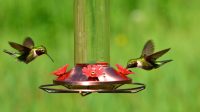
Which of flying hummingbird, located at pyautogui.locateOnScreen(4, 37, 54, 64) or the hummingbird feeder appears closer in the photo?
the hummingbird feeder

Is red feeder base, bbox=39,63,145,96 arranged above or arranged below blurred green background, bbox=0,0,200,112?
below

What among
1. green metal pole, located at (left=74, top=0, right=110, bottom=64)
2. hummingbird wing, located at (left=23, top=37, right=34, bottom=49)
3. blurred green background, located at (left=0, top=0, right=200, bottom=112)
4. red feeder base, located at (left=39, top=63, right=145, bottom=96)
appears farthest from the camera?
blurred green background, located at (left=0, top=0, right=200, bottom=112)

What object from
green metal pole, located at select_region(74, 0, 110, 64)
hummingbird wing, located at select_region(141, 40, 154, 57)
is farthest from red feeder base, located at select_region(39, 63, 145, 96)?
hummingbird wing, located at select_region(141, 40, 154, 57)

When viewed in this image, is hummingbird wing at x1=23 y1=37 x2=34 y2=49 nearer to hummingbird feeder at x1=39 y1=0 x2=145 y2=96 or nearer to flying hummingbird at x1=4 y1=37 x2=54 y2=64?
flying hummingbird at x1=4 y1=37 x2=54 y2=64

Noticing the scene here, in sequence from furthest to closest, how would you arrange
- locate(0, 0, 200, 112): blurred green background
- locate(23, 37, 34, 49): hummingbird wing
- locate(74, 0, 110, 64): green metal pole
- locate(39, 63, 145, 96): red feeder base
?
locate(0, 0, 200, 112): blurred green background
locate(23, 37, 34, 49): hummingbird wing
locate(74, 0, 110, 64): green metal pole
locate(39, 63, 145, 96): red feeder base

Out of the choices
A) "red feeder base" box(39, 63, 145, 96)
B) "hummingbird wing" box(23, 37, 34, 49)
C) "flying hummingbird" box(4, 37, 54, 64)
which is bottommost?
"red feeder base" box(39, 63, 145, 96)

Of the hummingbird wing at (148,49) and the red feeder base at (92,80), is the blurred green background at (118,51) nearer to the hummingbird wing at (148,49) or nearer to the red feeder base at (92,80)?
the hummingbird wing at (148,49)

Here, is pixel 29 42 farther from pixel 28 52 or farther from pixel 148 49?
pixel 148 49

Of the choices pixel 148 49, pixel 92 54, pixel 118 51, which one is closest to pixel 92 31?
pixel 92 54

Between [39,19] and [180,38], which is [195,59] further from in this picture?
[39,19]
